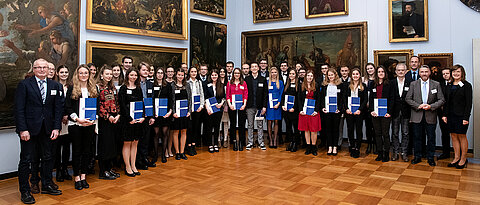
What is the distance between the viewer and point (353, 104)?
819 cm

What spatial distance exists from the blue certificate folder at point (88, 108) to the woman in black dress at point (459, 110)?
737 centimetres

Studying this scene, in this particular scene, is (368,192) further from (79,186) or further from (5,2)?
(5,2)

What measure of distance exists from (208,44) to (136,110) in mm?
5808

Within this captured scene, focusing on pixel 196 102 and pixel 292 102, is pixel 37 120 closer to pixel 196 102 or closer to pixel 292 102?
pixel 196 102

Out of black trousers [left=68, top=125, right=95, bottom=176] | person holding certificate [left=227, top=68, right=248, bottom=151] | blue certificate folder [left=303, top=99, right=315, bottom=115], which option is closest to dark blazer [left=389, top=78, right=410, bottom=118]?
blue certificate folder [left=303, top=99, right=315, bottom=115]

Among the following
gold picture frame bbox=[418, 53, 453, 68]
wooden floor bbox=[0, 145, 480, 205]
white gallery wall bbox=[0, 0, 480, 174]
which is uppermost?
white gallery wall bbox=[0, 0, 480, 174]

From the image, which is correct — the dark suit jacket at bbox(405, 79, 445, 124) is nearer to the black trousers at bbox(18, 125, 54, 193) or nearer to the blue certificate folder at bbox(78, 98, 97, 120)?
the blue certificate folder at bbox(78, 98, 97, 120)

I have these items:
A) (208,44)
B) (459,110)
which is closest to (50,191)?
(208,44)

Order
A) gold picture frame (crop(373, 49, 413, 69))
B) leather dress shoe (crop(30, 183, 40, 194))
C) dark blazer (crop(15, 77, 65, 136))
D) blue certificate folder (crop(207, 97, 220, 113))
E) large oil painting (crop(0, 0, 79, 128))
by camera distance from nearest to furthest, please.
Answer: dark blazer (crop(15, 77, 65, 136))
leather dress shoe (crop(30, 183, 40, 194))
large oil painting (crop(0, 0, 79, 128))
blue certificate folder (crop(207, 97, 220, 113))
gold picture frame (crop(373, 49, 413, 69))

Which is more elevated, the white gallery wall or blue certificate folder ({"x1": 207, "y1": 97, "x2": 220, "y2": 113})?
the white gallery wall

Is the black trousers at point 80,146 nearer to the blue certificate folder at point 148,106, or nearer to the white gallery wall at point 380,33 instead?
the blue certificate folder at point 148,106

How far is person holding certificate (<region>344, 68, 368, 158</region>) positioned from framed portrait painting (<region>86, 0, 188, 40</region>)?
5.54 m

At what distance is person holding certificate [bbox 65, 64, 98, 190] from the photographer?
5.70 metres

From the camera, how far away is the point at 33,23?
23.3 feet
